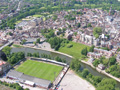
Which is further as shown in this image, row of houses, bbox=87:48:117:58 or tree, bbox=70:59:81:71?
row of houses, bbox=87:48:117:58

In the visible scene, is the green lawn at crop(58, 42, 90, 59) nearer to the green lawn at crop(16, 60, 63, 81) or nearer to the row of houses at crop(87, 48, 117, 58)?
the row of houses at crop(87, 48, 117, 58)

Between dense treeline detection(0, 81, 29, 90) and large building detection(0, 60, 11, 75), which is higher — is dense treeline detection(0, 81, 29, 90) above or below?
below

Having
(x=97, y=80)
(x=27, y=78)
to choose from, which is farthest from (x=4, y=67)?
(x=97, y=80)

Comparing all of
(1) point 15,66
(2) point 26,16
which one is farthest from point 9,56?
(2) point 26,16

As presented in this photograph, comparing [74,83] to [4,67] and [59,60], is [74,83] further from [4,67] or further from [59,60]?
[4,67]

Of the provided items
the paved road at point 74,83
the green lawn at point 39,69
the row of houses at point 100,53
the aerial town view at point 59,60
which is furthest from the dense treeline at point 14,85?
the row of houses at point 100,53

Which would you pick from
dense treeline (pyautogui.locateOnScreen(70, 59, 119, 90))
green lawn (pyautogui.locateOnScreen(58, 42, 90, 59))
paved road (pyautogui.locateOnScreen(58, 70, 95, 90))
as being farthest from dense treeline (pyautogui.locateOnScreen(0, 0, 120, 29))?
paved road (pyautogui.locateOnScreen(58, 70, 95, 90))

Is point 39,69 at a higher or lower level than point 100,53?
lower

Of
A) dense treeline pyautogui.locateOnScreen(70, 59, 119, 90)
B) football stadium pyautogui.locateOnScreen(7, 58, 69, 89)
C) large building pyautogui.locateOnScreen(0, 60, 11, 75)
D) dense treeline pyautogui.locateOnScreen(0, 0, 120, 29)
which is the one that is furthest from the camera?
dense treeline pyautogui.locateOnScreen(0, 0, 120, 29)

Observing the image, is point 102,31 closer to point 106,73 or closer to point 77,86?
point 106,73
